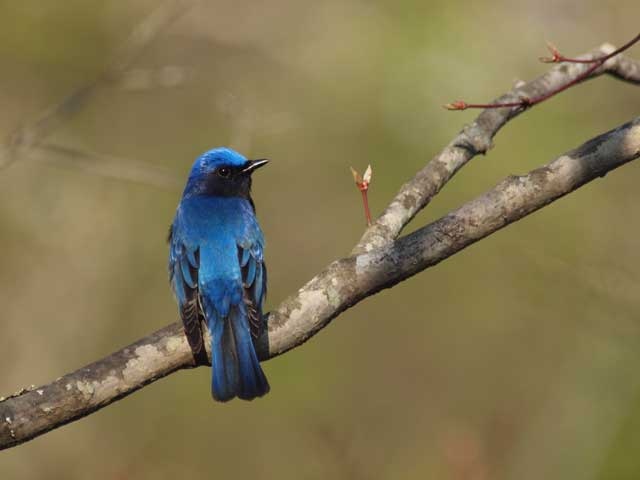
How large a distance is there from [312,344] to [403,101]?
2.81 metres

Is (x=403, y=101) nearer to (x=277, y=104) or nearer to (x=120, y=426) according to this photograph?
(x=277, y=104)

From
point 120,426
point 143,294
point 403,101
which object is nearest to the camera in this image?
point 120,426

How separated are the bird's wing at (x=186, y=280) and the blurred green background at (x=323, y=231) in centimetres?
266

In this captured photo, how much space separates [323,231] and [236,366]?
5276 millimetres

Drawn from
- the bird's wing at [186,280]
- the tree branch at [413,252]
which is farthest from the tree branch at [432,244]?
the bird's wing at [186,280]

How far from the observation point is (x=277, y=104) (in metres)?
10.2

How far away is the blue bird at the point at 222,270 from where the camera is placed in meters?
4.58

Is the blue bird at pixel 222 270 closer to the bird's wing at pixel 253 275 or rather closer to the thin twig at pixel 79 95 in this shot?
the bird's wing at pixel 253 275

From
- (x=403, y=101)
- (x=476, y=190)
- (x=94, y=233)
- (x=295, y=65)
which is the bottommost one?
(x=476, y=190)

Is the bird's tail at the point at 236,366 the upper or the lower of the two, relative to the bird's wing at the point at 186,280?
lower

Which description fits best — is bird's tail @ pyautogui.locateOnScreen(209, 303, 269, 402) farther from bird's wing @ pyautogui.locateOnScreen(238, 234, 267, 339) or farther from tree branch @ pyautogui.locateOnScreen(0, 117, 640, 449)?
tree branch @ pyautogui.locateOnScreen(0, 117, 640, 449)

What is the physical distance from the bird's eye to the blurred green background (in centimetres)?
219

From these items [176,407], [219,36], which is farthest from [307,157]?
[176,407]

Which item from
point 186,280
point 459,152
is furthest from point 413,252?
point 186,280
